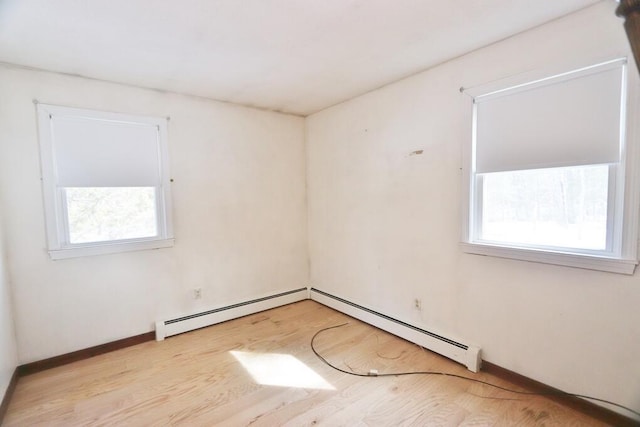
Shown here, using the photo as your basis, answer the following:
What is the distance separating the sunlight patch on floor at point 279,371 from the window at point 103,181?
4.50 ft

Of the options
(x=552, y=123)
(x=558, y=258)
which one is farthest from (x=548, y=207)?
(x=552, y=123)

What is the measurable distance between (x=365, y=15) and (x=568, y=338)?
2.32 meters

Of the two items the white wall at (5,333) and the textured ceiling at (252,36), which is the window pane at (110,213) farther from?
the textured ceiling at (252,36)

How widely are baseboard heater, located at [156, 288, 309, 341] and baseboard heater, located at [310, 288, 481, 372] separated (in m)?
0.44

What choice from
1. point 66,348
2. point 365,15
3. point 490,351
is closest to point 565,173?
point 490,351

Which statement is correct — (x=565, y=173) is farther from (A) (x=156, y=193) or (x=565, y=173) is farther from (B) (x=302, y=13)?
(A) (x=156, y=193)

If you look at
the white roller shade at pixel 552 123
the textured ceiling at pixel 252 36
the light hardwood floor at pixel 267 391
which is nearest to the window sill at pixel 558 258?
the white roller shade at pixel 552 123

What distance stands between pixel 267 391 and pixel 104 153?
93.1 inches

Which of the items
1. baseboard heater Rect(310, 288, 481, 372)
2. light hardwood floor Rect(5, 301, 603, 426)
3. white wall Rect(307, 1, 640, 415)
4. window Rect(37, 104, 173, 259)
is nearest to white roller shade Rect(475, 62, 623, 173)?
white wall Rect(307, 1, 640, 415)

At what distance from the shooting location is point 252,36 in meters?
1.91

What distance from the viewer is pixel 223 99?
10.2 feet

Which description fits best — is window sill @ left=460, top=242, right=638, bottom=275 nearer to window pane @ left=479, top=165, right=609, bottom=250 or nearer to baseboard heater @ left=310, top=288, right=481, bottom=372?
window pane @ left=479, top=165, right=609, bottom=250

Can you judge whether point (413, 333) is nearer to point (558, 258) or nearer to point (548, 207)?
point (558, 258)

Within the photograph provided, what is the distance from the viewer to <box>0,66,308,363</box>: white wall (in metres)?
2.27
